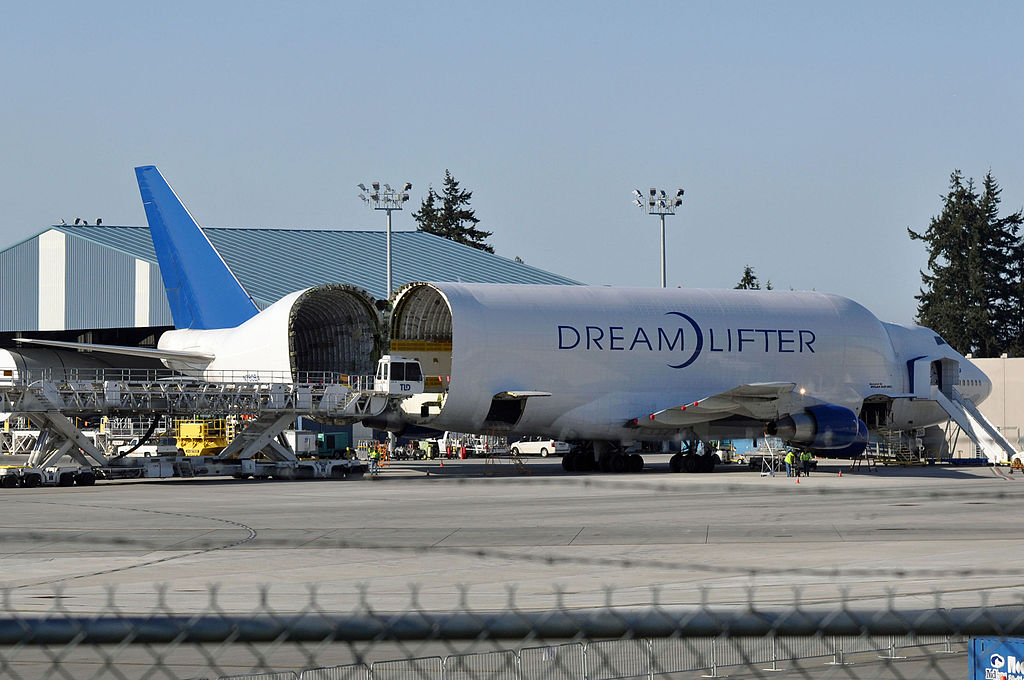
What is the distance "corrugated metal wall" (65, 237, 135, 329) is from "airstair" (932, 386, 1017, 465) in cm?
4013

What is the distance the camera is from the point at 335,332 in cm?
4838

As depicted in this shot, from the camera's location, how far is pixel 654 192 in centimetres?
6278

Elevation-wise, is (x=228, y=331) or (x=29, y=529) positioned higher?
(x=228, y=331)

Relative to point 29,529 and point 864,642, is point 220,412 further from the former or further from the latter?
point 864,642

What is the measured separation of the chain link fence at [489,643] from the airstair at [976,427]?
3752 cm

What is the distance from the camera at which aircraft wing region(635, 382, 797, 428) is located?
42188mm

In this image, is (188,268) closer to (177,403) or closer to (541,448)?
(177,403)

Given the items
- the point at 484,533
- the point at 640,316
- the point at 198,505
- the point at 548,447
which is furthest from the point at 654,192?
the point at 484,533

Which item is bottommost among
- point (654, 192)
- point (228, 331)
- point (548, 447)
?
point (548, 447)

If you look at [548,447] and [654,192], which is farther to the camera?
[548,447]

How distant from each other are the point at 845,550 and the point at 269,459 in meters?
29.4

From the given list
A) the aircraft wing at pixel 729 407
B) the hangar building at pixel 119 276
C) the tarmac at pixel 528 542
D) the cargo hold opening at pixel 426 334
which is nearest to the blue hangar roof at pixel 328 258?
the hangar building at pixel 119 276

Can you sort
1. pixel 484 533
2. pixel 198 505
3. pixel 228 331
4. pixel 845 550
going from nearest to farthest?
pixel 845 550 < pixel 484 533 < pixel 198 505 < pixel 228 331

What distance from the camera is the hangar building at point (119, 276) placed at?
69.4 meters
